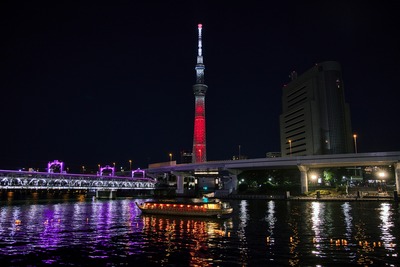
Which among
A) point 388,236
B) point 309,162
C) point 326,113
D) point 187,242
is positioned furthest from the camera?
point 326,113

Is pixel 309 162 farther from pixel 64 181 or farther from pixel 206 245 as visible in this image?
pixel 64 181

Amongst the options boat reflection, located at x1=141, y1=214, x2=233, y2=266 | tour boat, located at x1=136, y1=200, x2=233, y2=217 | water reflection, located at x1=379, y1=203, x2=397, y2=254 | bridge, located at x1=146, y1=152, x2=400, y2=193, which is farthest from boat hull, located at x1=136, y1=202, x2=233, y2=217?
bridge, located at x1=146, y1=152, x2=400, y2=193

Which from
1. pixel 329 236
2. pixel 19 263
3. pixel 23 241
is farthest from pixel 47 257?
pixel 329 236

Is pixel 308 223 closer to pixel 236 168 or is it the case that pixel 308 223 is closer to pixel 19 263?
pixel 19 263

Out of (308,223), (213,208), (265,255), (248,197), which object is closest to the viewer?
(265,255)

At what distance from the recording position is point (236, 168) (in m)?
126

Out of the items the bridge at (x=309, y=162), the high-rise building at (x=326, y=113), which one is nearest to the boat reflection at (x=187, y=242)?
the bridge at (x=309, y=162)

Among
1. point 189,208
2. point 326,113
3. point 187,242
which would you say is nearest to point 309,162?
point 189,208

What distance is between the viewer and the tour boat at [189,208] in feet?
178

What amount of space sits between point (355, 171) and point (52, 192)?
164184 millimetres

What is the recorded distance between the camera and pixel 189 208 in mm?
57719

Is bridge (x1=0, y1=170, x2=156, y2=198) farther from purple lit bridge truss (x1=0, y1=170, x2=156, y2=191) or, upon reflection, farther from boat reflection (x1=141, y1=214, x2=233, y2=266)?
boat reflection (x1=141, y1=214, x2=233, y2=266)

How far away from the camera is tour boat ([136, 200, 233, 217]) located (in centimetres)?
5428

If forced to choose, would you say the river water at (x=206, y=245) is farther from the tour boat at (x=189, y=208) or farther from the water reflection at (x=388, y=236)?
the tour boat at (x=189, y=208)
